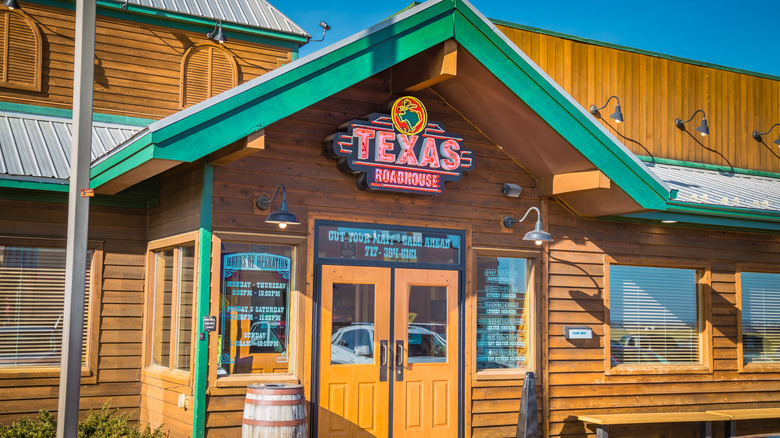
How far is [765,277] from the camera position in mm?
12062

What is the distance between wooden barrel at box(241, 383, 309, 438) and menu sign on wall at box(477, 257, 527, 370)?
2.90 metres

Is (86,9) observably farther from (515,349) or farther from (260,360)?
(515,349)

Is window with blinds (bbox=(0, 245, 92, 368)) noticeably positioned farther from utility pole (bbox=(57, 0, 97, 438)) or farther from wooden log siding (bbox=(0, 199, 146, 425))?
utility pole (bbox=(57, 0, 97, 438))

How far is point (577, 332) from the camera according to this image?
10.3m

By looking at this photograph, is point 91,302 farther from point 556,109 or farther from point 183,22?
point 556,109

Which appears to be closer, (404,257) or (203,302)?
(203,302)

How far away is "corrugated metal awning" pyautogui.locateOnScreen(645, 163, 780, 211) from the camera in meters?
11.0

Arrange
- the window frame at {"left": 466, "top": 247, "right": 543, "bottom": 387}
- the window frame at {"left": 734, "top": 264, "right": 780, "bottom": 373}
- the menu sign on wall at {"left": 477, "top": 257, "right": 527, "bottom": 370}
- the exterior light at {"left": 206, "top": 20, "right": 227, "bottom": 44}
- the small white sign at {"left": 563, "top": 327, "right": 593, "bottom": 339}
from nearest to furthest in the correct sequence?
the window frame at {"left": 466, "top": 247, "right": 543, "bottom": 387} < the menu sign on wall at {"left": 477, "top": 257, "right": 527, "bottom": 370} < the small white sign at {"left": 563, "top": 327, "right": 593, "bottom": 339} < the window frame at {"left": 734, "top": 264, "right": 780, "bottom": 373} < the exterior light at {"left": 206, "top": 20, "right": 227, "bottom": 44}

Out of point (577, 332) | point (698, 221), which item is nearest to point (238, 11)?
point (577, 332)

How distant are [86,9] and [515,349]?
645 cm

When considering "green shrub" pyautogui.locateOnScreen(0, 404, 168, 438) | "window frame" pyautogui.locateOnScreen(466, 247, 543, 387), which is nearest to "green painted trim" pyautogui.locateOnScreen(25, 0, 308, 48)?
"window frame" pyautogui.locateOnScreen(466, 247, 543, 387)

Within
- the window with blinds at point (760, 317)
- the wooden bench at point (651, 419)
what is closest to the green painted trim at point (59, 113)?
the wooden bench at point (651, 419)

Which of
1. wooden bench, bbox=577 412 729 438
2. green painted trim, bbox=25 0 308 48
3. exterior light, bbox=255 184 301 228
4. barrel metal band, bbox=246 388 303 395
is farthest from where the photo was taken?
green painted trim, bbox=25 0 308 48

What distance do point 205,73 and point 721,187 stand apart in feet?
26.6
